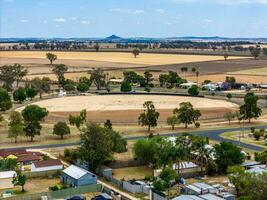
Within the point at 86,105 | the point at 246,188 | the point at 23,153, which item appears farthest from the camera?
the point at 86,105

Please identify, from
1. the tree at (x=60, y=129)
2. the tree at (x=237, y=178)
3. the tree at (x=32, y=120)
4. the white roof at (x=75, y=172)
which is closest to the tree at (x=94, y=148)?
the white roof at (x=75, y=172)

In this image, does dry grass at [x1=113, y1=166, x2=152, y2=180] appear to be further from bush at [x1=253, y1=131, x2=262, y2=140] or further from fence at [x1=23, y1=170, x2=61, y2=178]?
bush at [x1=253, y1=131, x2=262, y2=140]

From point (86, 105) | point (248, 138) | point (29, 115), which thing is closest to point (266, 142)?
point (248, 138)

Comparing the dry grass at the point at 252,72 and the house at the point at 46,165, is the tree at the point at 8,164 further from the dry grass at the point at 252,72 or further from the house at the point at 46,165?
the dry grass at the point at 252,72

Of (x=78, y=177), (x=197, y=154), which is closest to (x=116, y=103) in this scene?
(x=197, y=154)

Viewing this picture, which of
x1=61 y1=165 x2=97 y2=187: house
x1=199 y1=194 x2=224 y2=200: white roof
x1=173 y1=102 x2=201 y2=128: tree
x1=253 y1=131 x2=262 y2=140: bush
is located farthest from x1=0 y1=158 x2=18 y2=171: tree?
x1=253 y1=131 x2=262 y2=140: bush

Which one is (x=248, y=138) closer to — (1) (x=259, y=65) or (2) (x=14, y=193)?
(2) (x=14, y=193)
